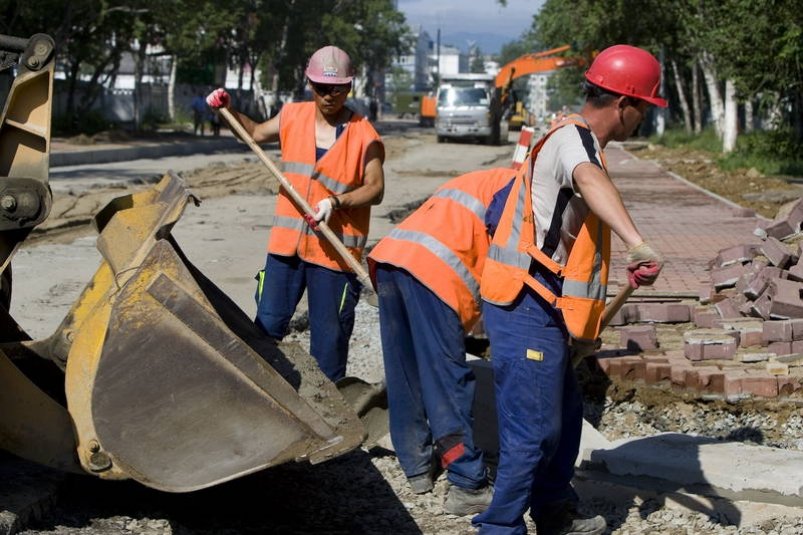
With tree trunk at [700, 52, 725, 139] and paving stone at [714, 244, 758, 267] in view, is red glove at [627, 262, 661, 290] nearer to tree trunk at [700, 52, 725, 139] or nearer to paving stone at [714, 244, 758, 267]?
paving stone at [714, 244, 758, 267]

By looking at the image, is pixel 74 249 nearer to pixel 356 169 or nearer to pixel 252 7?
pixel 356 169

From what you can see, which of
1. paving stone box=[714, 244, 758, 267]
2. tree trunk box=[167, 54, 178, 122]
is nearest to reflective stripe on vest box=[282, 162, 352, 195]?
paving stone box=[714, 244, 758, 267]

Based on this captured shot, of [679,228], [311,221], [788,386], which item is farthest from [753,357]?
[679,228]

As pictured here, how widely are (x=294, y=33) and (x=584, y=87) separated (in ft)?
170

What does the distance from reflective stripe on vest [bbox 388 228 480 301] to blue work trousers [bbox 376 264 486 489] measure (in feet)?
0.40

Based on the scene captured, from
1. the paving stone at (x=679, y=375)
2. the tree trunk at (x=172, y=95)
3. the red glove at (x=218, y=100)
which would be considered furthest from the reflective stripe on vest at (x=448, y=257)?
the tree trunk at (x=172, y=95)

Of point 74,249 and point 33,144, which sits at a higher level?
point 33,144

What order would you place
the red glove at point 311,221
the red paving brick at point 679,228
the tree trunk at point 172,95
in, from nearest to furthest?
the red glove at point 311,221 < the red paving brick at point 679,228 < the tree trunk at point 172,95

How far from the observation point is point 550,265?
3.96 metres

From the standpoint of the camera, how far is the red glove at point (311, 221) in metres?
5.24

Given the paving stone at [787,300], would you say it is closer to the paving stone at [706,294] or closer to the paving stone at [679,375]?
the paving stone at [679,375]

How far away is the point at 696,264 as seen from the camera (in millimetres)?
10547

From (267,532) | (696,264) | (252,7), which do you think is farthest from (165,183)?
(252,7)

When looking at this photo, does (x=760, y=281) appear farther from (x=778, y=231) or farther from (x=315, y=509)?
(x=315, y=509)
